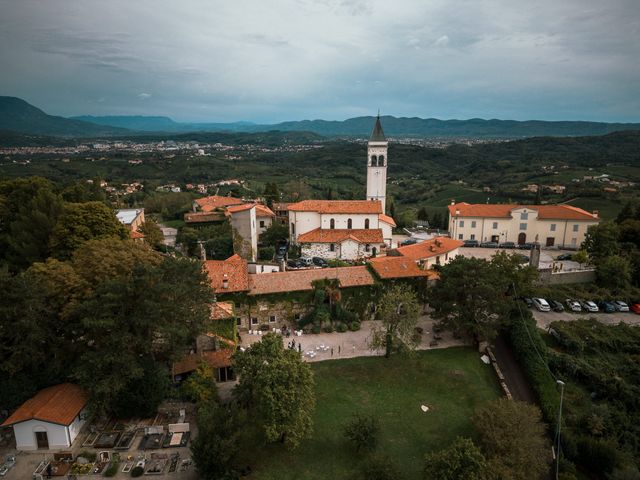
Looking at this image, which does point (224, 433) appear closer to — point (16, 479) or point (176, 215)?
point (16, 479)

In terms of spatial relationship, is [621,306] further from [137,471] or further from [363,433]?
[137,471]

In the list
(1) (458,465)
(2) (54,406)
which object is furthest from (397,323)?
(2) (54,406)

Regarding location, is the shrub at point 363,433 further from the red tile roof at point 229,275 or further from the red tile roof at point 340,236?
the red tile roof at point 340,236

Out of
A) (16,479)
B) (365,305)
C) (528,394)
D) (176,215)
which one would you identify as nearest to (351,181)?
(176,215)

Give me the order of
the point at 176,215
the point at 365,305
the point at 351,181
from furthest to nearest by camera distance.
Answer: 1. the point at 351,181
2. the point at 176,215
3. the point at 365,305

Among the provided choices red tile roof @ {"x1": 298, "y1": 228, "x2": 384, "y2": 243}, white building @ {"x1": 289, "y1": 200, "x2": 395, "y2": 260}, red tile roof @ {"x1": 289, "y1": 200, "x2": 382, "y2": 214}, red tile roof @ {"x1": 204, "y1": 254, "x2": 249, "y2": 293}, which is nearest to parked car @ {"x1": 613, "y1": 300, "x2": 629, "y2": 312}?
white building @ {"x1": 289, "y1": 200, "x2": 395, "y2": 260}
